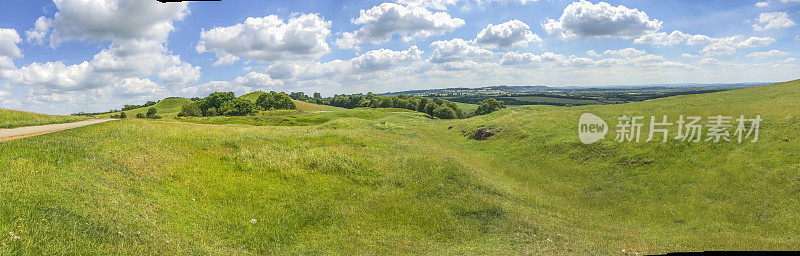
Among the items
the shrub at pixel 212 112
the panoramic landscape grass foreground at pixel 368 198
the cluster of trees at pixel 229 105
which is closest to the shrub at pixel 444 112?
the cluster of trees at pixel 229 105

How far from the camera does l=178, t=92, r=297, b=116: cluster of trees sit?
126 m

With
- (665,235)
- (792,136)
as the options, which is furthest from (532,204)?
(792,136)

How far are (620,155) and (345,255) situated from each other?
2710cm

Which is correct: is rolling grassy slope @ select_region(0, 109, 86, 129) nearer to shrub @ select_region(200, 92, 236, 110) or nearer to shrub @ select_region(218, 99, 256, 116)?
shrub @ select_region(218, 99, 256, 116)

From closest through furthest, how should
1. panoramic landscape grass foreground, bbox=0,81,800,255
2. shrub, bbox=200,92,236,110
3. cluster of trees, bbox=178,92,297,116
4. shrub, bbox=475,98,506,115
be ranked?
panoramic landscape grass foreground, bbox=0,81,800,255
cluster of trees, bbox=178,92,297,116
shrub, bbox=200,92,236,110
shrub, bbox=475,98,506,115

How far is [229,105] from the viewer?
427ft

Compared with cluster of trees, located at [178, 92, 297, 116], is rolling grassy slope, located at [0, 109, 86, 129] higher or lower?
lower

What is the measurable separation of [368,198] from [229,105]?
128684 mm

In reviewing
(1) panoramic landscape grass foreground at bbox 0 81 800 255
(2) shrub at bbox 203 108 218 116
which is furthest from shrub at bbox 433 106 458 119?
(2) shrub at bbox 203 108 218 116

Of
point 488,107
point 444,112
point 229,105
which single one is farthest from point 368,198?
point 488,107

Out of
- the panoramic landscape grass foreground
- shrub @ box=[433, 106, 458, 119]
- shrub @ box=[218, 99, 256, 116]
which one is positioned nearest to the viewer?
the panoramic landscape grass foreground

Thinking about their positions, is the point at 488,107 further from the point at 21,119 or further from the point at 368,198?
the point at 21,119

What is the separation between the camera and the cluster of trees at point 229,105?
126 meters

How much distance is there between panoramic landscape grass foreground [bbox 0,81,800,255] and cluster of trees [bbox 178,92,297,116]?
102 metres
